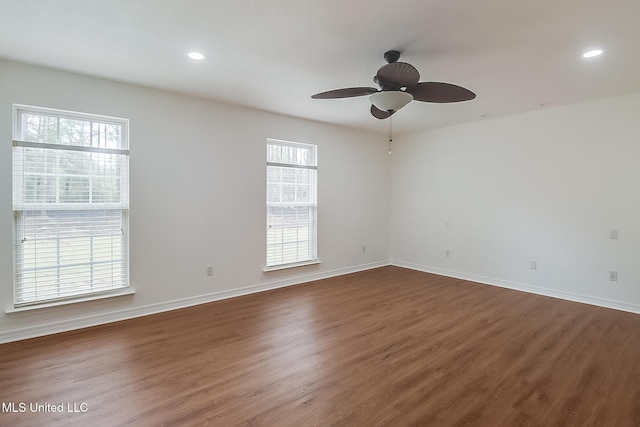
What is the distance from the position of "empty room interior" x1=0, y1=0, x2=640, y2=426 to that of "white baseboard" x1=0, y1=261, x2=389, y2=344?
0.02 metres

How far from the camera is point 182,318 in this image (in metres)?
3.51

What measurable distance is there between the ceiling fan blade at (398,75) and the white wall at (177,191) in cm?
245

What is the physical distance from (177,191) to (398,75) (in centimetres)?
284

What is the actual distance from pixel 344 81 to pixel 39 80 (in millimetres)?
2952

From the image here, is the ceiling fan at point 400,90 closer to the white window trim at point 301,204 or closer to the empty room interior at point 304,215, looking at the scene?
the empty room interior at point 304,215

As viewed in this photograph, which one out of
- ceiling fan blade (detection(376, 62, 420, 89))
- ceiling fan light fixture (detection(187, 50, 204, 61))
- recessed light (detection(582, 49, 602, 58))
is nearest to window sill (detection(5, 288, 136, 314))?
ceiling fan light fixture (detection(187, 50, 204, 61))

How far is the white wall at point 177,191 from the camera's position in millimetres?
2973

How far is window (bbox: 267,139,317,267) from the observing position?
4.70m

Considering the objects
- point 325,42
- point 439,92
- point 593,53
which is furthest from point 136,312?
point 593,53

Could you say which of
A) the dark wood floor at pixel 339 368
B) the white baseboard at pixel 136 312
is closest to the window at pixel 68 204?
the white baseboard at pixel 136 312

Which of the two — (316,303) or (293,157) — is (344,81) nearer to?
(293,157)

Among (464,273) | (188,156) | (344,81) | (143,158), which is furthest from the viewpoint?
(464,273)

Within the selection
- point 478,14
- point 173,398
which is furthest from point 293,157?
→ point 173,398

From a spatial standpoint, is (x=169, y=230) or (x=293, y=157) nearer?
(x=169, y=230)
